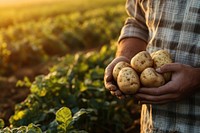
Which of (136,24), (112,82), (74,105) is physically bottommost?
(74,105)

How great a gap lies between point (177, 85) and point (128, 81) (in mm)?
276

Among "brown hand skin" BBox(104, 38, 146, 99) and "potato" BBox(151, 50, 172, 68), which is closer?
"potato" BBox(151, 50, 172, 68)

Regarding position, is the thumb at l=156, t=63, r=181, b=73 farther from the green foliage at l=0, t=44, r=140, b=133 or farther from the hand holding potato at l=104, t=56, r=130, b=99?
the green foliage at l=0, t=44, r=140, b=133

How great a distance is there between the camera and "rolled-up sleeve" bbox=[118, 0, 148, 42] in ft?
9.10

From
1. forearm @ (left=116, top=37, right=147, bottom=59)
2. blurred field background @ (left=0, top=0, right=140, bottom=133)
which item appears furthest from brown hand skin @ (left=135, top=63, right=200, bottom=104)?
blurred field background @ (left=0, top=0, right=140, bottom=133)

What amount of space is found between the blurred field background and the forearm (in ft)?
1.81

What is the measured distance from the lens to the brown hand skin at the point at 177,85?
2139 millimetres

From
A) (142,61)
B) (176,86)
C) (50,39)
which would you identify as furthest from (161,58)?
(50,39)

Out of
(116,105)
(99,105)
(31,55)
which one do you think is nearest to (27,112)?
(99,105)

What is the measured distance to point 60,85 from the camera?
4.29 meters

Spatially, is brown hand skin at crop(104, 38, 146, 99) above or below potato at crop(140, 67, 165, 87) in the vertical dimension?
above

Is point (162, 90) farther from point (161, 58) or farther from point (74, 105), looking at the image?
point (74, 105)

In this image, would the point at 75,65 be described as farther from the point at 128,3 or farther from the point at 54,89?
the point at 128,3

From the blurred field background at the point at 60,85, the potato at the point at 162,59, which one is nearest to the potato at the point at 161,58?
the potato at the point at 162,59
